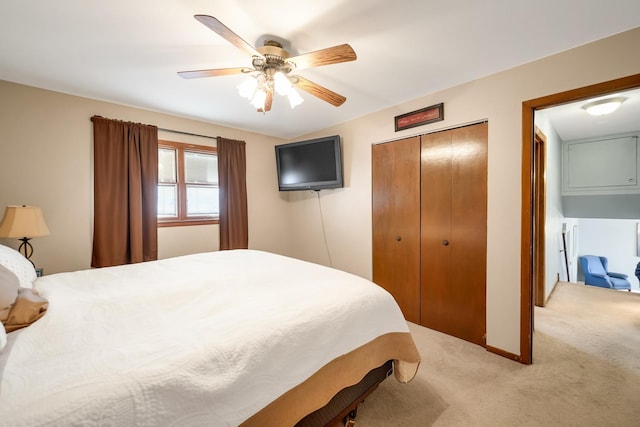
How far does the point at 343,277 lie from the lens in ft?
5.81

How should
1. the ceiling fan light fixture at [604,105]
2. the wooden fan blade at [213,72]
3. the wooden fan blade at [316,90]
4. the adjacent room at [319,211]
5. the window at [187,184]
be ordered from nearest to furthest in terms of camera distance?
the adjacent room at [319,211], the wooden fan blade at [213,72], the wooden fan blade at [316,90], the ceiling fan light fixture at [604,105], the window at [187,184]

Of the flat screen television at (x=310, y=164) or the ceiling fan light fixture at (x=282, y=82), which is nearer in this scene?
the ceiling fan light fixture at (x=282, y=82)

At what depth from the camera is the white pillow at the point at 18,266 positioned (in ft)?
4.78

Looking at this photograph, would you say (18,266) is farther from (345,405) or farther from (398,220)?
(398,220)

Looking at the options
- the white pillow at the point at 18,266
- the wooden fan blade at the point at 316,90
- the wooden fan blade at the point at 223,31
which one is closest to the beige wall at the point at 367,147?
the white pillow at the point at 18,266

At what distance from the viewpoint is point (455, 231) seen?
8.05ft

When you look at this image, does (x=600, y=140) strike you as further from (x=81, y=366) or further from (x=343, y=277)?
(x=81, y=366)

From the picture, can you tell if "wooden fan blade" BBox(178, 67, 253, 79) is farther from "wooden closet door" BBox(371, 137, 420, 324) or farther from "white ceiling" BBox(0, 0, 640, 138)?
"wooden closet door" BBox(371, 137, 420, 324)

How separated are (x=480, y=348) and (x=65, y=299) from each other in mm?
3148

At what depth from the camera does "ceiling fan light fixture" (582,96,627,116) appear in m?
A: 2.57

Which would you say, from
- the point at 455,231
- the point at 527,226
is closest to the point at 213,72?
the point at 455,231

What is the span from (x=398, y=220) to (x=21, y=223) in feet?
11.4

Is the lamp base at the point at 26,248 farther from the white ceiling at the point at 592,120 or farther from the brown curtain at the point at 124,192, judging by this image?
the white ceiling at the point at 592,120

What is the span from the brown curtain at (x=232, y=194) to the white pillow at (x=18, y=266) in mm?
1933
